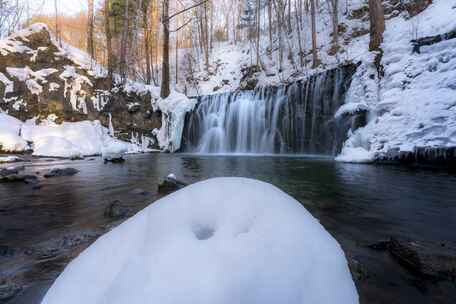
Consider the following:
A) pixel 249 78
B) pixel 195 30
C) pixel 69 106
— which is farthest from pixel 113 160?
pixel 195 30

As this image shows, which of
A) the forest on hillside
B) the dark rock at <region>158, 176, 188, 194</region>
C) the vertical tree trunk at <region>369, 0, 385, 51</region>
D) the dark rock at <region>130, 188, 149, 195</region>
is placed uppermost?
the forest on hillside

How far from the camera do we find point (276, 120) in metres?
11.0

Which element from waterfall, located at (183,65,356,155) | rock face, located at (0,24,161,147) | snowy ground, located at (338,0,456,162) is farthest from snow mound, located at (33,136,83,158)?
snowy ground, located at (338,0,456,162)

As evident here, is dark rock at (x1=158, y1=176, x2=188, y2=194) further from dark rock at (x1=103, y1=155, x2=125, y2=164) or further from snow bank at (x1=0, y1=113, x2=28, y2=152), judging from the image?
snow bank at (x1=0, y1=113, x2=28, y2=152)

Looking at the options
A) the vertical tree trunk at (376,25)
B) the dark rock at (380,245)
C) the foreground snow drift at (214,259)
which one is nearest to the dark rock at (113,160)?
the foreground snow drift at (214,259)

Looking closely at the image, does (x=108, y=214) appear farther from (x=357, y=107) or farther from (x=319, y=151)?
(x=319, y=151)

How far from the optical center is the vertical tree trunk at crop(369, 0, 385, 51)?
8.44 meters

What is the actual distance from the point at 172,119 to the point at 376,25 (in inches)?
378

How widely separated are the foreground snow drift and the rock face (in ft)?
41.9

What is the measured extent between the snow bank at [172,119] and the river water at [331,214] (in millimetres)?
7875

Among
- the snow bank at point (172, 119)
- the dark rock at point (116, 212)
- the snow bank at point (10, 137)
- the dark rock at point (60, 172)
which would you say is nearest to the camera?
the dark rock at point (116, 212)

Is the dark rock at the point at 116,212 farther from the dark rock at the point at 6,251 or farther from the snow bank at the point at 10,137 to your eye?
the snow bank at the point at 10,137

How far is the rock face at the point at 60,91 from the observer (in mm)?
11586

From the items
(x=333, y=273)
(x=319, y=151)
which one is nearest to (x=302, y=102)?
(x=319, y=151)
